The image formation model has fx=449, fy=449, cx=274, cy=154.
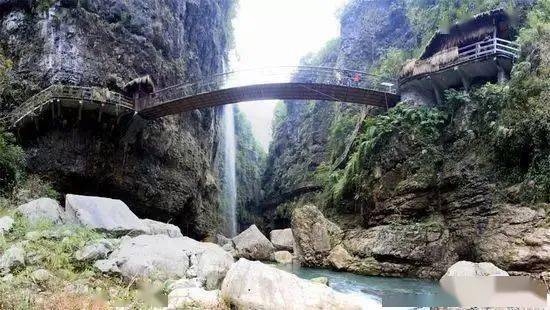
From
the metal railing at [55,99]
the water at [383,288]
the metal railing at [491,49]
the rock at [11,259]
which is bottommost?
the water at [383,288]

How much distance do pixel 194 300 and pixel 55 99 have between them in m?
13.4

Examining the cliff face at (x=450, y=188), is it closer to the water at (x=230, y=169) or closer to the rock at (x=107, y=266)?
the rock at (x=107, y=266)

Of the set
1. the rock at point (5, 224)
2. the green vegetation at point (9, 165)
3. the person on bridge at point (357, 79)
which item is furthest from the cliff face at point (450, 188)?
the green vegetation at point (9, 165)

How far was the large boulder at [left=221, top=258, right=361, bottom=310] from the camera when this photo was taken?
21.5ft

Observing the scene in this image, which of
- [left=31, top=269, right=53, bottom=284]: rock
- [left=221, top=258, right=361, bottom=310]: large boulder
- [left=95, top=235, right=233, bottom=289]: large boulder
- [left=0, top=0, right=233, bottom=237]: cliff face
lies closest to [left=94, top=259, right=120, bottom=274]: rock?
[left=95, top=235, right=233, bottom=289]: large boulder

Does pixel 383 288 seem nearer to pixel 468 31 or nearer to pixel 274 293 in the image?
pixel 274 293

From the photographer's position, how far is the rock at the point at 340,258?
15.1 meters

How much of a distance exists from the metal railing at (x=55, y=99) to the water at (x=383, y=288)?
10366 mm

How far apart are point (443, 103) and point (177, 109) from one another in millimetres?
11444

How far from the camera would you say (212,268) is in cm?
876

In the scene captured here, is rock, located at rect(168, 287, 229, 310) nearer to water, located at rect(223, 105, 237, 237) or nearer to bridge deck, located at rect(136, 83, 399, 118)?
bridge deck, located at rect(136, 83, 399, 118)

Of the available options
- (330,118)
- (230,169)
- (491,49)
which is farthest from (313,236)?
(230,169)

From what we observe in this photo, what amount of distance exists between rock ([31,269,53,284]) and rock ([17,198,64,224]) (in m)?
3.87

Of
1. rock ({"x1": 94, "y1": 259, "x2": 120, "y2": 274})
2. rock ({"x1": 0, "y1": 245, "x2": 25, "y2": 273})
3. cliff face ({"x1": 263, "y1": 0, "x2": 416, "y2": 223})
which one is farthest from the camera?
cliff face ({"x1": 263, "y1": 0, "x2": 416, "y2": 223})
